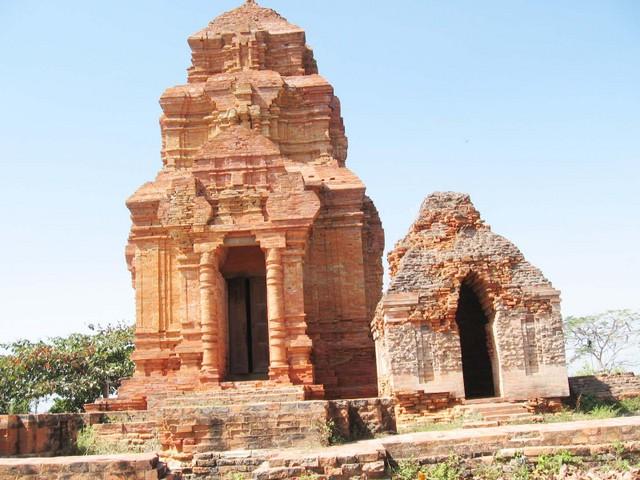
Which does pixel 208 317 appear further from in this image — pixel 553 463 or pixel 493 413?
pixel 553 463

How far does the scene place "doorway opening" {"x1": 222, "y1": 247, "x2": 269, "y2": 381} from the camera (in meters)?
18.5

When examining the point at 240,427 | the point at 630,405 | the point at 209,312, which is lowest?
the point at 630,405

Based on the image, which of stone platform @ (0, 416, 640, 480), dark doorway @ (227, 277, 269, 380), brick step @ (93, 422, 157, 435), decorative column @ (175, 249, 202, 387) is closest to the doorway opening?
dark doorway @ (227, 277, 269, 380)

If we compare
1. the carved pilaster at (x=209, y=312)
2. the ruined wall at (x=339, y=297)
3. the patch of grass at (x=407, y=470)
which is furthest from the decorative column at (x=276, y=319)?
the patch of grass at (x=407, y=470)

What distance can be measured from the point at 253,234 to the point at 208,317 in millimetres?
2036

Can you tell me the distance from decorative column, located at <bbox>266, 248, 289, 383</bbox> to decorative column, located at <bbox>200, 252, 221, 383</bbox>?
1182 millimetres

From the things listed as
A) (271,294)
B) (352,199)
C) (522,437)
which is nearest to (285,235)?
(271,294)

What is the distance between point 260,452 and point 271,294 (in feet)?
17.6

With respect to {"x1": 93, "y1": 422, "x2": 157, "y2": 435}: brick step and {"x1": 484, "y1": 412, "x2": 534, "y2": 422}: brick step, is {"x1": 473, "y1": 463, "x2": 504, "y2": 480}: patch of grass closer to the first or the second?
{"x1": 484, "y1": 412, "x2": 534, "y2": 422}: brick step

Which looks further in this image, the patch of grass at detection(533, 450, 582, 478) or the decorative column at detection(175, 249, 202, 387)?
the decorative column at detection(175, 249, 202, 387)

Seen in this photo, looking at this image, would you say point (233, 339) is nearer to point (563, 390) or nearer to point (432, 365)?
point (432, 365)

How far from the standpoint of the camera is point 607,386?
16.5 meters

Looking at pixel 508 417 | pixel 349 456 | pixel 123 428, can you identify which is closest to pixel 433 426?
pixel 508 417

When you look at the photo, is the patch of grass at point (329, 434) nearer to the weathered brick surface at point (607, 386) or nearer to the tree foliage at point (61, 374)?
the weathered brick surface at point (607, 386)
